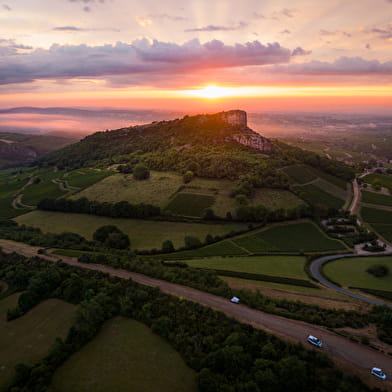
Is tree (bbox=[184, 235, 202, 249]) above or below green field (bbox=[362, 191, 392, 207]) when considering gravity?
below

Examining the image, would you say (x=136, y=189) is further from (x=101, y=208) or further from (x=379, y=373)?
(x=379, y=373)

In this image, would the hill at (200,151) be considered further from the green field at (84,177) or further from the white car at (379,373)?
the white car at (379,373)

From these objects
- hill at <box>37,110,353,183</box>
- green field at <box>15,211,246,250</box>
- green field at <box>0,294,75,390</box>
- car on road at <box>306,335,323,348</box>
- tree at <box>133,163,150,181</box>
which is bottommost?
green field at <box>15,211,246,250</box>

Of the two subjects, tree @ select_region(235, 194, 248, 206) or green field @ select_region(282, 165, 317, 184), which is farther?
green field @ select_region(282, 165, 317, 184)

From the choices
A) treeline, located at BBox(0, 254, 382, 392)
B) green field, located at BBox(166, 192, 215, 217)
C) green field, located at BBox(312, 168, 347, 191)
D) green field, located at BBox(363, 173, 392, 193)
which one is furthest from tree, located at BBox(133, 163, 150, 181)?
green field, located at BBox(363, 173, 392, 193)

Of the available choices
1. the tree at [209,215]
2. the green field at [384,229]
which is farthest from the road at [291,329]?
the green field at [384,229]

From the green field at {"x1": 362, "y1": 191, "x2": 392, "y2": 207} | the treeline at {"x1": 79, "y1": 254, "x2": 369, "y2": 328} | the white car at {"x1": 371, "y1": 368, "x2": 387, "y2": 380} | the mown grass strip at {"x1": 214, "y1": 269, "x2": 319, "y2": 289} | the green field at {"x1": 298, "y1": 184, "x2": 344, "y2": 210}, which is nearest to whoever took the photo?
the white car at {"x1": 371, "y1": 368, "x2": 387, "y2": 380}

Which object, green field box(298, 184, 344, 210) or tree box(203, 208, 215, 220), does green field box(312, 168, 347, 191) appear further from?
tree box(203, 208, 215, 220)
